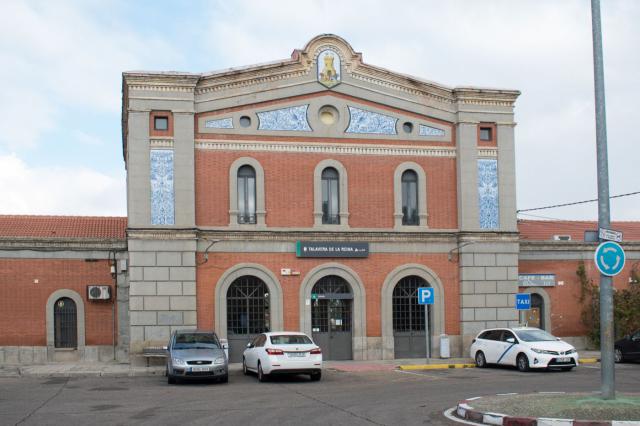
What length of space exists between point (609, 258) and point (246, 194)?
57.4ft

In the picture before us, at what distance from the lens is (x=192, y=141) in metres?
30.0

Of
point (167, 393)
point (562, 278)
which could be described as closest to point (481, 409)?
point (167, 393)

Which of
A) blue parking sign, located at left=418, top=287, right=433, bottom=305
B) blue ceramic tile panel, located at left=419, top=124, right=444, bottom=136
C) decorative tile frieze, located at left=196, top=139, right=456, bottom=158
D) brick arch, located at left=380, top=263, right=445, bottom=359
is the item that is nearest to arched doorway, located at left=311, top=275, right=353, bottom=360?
brick arch, located at left=380, top=263, right=445, bottom=359

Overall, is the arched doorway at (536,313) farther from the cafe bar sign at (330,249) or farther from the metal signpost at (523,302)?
the cafe bar sign at (330,249)

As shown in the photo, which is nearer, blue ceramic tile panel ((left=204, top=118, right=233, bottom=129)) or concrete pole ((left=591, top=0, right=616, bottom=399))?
concrete pole ((left=591, top=0, right=616, bottom=399))

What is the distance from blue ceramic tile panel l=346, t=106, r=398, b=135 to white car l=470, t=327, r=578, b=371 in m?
8.30

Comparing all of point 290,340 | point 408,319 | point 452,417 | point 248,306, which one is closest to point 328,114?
point 248,306

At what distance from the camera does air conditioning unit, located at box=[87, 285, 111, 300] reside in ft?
99.2

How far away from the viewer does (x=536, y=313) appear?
3478cm

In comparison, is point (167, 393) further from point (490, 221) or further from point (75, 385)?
point (490, 221)

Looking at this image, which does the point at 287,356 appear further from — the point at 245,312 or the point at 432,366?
the point at 245,312

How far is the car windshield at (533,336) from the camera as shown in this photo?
27.5m

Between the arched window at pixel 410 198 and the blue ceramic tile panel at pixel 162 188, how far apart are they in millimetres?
8647

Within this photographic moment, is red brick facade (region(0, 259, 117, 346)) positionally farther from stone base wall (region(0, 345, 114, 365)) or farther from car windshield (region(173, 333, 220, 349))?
car windshield (region(173, 333, 220, 349))
